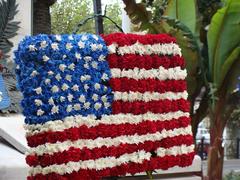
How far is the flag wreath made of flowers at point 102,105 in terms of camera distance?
2.45 m

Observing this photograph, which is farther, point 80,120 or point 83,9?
point 83,9

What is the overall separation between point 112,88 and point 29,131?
0.52 meters

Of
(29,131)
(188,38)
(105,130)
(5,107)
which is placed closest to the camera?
(29,131)

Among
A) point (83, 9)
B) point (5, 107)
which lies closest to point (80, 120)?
point (5, 107)

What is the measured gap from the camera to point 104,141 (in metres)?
2.64

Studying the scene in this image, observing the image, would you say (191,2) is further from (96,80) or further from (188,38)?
(96,80)

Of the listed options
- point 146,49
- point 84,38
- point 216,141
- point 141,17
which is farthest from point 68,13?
point 84,38

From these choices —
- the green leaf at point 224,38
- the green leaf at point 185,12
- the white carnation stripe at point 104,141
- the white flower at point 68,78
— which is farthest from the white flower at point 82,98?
the green leaf at point 185,12

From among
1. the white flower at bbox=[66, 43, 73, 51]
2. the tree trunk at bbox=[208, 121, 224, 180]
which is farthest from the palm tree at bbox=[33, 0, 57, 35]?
the white flower at bbox=[66, 43, 73, 51]

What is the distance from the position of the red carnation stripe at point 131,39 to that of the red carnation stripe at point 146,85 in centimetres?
21

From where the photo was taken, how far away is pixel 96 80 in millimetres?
2617

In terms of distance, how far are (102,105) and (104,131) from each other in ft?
0.47

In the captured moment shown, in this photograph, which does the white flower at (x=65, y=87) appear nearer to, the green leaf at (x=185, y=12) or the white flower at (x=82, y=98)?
the white flower at (x=82, y=98)

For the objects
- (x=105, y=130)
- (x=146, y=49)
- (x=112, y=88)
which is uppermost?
(x=146, y=49)
